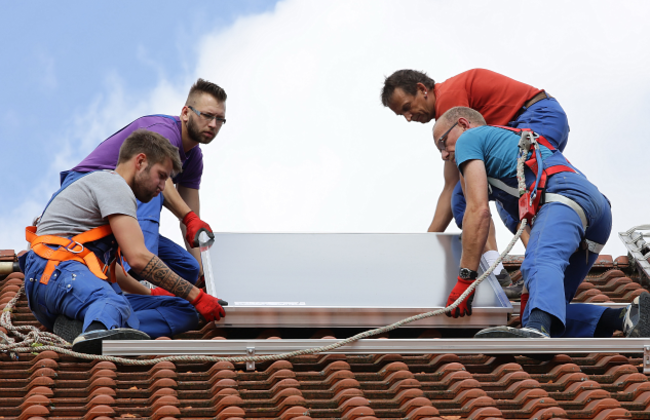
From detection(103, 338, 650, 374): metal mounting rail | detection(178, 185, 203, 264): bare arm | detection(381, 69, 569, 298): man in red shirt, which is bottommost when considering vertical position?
detection(103, 338, 650, 374): metal mounting rail

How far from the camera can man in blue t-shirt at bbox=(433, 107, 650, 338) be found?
4285mm

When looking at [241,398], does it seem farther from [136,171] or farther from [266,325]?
[136,171]

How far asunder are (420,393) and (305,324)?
3.79 feet

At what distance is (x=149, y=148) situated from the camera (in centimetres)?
459

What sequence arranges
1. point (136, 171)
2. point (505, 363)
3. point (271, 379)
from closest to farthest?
point (271, 379)
point (505, 363)
point (136, 171)

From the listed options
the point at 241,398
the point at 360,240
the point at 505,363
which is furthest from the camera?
the point at 360,240

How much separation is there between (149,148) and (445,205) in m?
2.99

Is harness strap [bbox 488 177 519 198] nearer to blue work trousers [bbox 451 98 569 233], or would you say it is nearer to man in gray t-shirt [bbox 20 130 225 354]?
blue work trousers [bbox 451 98 569 233]

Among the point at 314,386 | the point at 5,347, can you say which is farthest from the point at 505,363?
the point at 5,347

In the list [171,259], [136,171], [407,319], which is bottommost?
[407,319]

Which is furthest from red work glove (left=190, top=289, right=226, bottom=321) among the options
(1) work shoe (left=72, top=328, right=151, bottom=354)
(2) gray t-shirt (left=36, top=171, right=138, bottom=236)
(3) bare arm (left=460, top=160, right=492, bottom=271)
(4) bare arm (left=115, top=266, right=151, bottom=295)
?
(3) bare arm (left=460, top=160, right=492, bottom=271)

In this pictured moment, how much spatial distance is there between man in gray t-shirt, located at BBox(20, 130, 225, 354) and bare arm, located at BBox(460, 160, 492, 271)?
1.51m

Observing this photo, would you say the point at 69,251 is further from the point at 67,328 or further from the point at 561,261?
the point at 561,261

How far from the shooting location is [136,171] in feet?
15.1
